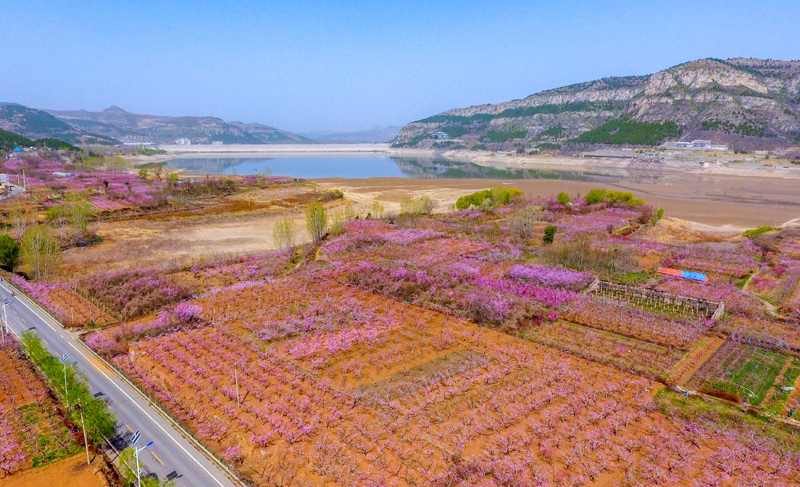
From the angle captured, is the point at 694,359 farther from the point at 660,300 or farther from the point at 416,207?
the point at 416,207

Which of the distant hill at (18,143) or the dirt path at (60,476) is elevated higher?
the distant hill at (18,143)

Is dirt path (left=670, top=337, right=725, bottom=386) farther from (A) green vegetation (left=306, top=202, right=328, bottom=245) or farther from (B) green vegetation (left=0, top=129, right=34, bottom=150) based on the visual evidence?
(B) green vegetation (left=0, top=129, right=34, bottom=150)

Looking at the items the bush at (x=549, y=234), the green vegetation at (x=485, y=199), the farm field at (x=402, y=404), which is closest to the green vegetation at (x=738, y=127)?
the green vegetation at (x=485, y=199)

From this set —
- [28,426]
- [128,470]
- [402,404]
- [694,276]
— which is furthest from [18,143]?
[694,276]

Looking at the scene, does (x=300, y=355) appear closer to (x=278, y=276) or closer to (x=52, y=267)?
(x=278, y=276)

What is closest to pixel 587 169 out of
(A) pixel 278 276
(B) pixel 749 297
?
(B) pixel 749 297

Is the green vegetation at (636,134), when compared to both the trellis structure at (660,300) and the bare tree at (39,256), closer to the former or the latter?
the trellis structure at (660,300)

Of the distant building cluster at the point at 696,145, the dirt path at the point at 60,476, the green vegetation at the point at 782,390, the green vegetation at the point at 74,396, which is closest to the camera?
the dirt path at the point at 60,476
